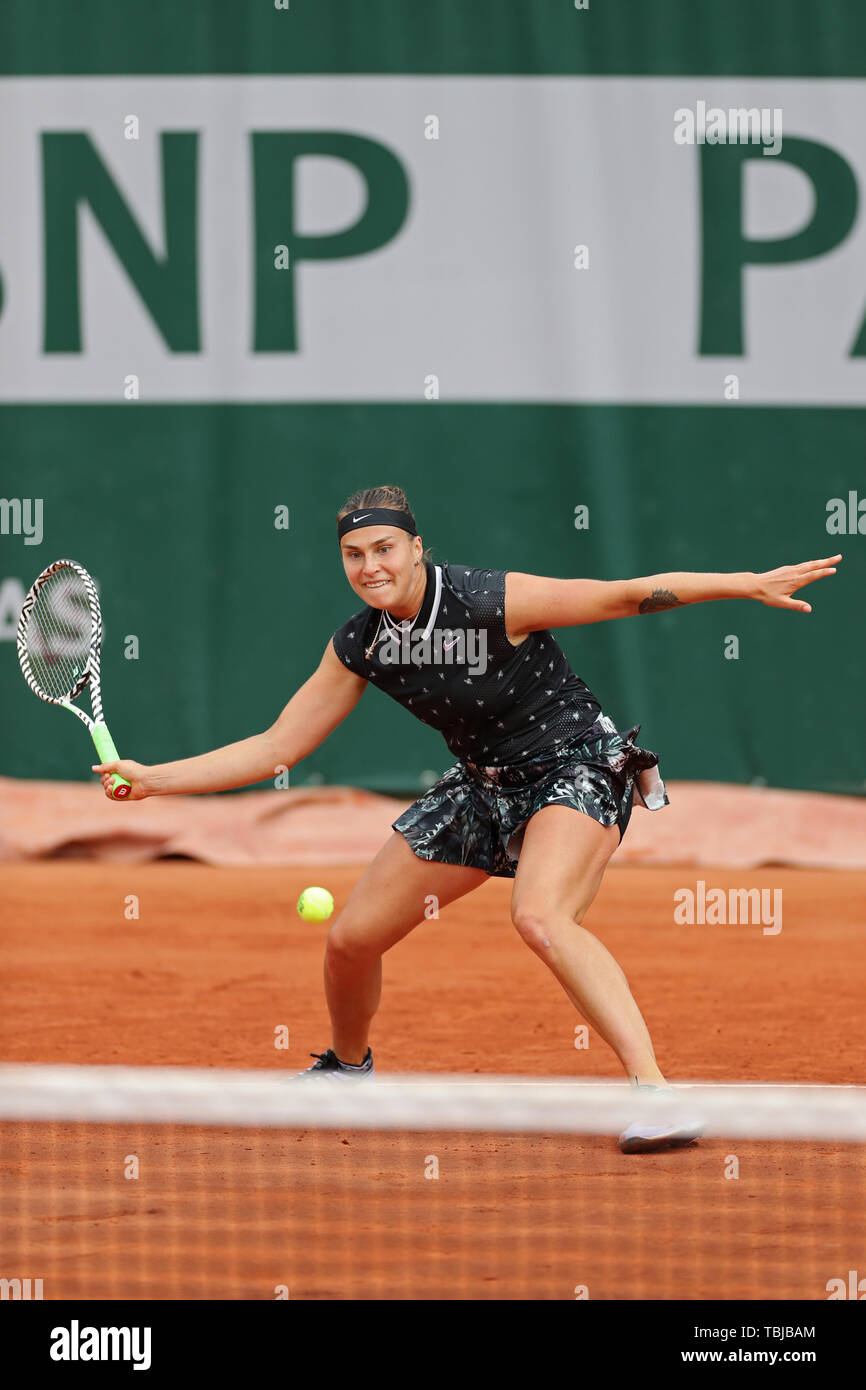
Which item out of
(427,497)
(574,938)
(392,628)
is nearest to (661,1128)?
(574,938)

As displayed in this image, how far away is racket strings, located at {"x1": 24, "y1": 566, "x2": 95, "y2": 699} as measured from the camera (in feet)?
14.0

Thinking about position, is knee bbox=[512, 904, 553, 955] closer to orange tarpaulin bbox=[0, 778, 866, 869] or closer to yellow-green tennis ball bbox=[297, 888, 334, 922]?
yellow-green tennis ball bbox=[297, 888, 334, 922]

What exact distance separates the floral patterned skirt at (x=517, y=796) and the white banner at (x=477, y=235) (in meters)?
4.77

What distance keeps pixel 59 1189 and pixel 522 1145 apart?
894mm

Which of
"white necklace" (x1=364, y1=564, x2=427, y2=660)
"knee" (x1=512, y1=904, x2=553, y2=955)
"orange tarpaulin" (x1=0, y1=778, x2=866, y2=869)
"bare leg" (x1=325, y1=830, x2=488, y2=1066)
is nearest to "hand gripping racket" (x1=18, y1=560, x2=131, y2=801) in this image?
"white necklace" (x1=364, y1=564, x2=427, y2=660)

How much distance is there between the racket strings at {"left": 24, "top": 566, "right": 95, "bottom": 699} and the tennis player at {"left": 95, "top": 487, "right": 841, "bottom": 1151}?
1.69ft

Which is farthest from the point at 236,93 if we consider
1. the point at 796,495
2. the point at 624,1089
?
the point at 624,1089

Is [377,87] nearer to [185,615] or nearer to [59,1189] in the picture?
[185,615]

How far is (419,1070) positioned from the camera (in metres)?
4.62

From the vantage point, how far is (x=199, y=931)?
6.79 metres

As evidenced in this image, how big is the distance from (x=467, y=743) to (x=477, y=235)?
508 centimetres

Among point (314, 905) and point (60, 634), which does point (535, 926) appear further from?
point (314, 905)

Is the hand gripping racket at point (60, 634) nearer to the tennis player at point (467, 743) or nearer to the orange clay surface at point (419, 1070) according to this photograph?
the tennis player at point (467, 743)

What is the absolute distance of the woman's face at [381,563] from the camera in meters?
3.77
